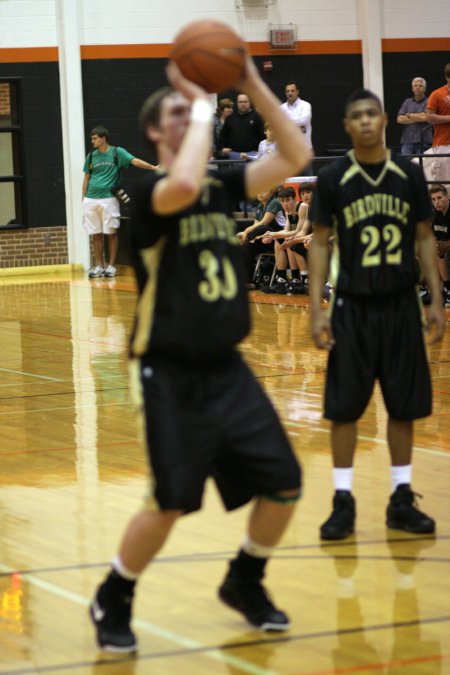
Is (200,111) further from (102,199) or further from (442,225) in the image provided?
(102,199)

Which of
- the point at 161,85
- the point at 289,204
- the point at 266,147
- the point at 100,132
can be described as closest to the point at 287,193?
the point at 289,204

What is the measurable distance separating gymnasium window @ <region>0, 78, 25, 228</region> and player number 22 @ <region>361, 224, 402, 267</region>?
1434 cm

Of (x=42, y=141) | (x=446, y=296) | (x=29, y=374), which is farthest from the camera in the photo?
(x=42, y=141)

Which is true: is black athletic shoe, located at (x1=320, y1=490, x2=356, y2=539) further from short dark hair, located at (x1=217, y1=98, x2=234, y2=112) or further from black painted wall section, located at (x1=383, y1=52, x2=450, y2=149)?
black painted wall section, located at (x1=383, y1=52, x2=450, y2=149)

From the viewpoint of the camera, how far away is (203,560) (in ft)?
15.5

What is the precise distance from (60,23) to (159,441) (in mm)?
15974

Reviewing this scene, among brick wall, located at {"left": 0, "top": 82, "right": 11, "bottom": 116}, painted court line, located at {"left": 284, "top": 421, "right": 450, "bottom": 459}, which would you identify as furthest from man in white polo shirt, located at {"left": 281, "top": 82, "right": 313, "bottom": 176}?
painted court line, located at {"left": 284, "top": 421, "right": 450, "bottom": 459}

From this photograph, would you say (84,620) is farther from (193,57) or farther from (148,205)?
(193,57)

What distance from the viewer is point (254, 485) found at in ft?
12.4

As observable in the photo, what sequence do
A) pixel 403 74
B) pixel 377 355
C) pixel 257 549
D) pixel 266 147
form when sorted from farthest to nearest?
pixel 403 74
pixel 266 147
pixel 377 355
pixel 257 549

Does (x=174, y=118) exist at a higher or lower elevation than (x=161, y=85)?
lower

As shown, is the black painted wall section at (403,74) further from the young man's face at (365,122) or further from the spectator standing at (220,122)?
the young man's face at (365,122)

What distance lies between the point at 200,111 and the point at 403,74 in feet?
57.1

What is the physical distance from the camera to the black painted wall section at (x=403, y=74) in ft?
66.3
